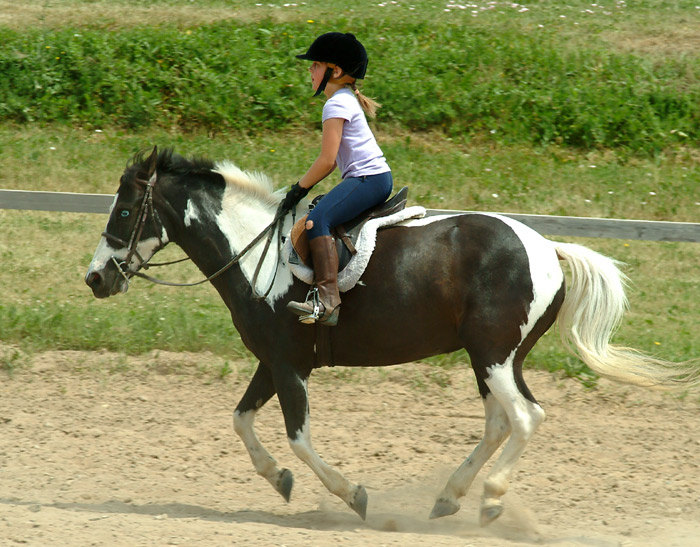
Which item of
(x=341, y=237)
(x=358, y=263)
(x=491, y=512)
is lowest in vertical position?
(x=491, y=512)

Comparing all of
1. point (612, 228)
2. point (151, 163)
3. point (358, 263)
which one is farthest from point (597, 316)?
point (612, 228)

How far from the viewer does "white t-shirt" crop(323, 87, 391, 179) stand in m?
5.02

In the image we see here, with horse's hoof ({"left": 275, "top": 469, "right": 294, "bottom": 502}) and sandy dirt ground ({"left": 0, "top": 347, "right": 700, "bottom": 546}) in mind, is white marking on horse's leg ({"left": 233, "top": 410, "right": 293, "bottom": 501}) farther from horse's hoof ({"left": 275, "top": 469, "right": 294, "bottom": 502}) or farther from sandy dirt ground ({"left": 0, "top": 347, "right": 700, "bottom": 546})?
sandy dirt ground ({"left": 0, "top": 347, "right": 700, "bottom": 546})

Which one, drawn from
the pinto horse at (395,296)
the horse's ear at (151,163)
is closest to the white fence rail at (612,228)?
the pinto horse at (395,296)

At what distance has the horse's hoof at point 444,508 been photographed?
17.4 feet

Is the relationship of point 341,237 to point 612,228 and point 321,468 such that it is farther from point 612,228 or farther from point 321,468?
point 612,228

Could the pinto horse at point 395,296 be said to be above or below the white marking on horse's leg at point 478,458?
above

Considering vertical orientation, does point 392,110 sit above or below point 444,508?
above

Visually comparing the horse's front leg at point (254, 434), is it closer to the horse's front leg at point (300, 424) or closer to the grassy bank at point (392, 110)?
the horse's front leg at point (300, 424)

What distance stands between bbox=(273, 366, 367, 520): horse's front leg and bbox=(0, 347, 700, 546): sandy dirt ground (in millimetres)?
278

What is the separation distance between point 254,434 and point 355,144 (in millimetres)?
1866

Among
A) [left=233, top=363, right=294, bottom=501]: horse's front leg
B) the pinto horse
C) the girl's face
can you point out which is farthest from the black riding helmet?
[left=233, top=363, right=294, bottom=501]: horse's front leg

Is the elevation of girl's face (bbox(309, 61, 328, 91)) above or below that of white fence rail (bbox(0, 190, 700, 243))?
above

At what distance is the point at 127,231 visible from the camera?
17.3 ft
